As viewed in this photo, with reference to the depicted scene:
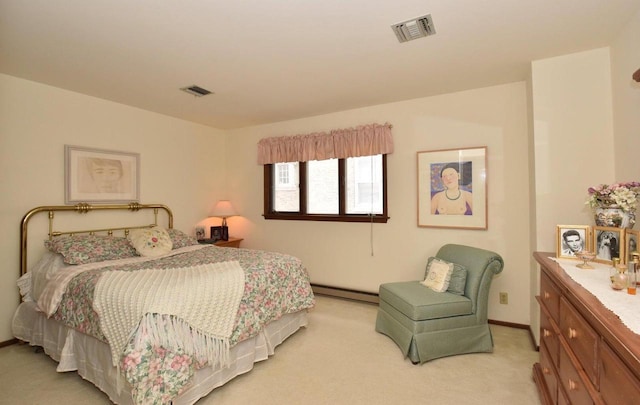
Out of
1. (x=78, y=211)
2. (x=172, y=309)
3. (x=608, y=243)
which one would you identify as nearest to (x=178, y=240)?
(x=78, y=211)

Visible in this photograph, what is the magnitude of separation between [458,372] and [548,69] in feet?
8.29

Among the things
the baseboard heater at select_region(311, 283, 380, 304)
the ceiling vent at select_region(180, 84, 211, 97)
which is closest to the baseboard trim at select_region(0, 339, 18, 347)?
the ceiling vent at select_region(180, 84, 211, 97)

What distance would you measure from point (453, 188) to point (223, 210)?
320 centimetres

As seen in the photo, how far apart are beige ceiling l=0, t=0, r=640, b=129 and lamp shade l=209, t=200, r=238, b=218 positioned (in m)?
1.74

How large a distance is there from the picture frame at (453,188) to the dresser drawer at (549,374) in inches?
58.0

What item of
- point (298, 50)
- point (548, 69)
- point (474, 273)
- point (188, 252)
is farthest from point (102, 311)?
point (548, 69)

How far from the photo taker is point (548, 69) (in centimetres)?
250

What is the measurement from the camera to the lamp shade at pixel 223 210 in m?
4.60

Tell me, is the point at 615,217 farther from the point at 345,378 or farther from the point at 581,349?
the point at 345,378

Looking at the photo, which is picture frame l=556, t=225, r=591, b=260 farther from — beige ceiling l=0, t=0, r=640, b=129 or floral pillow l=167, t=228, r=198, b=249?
floral pillow l=167, t=228, r=198, b=249

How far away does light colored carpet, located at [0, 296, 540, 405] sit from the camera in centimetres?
202

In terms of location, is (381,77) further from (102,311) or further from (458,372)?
(102,311)

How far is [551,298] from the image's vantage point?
1.72 m

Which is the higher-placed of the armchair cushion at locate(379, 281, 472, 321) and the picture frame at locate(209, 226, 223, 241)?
the picture frame at locate(209, 226, 223, 241)
